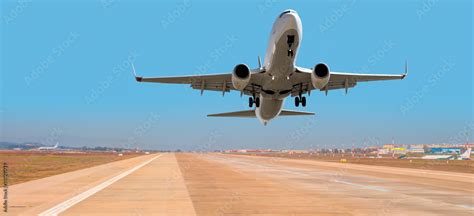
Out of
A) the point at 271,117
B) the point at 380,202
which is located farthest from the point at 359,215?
the point at 271,117

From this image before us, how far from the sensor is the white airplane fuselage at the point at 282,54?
24839 millimetres

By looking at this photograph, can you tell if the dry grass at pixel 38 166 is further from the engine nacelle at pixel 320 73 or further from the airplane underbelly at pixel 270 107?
the engine nacelle at pixel 320 73

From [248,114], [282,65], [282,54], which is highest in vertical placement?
[282,54]

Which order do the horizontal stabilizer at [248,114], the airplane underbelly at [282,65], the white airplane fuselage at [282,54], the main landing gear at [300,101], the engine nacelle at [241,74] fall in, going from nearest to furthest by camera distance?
the white airplane fuselage at [282,54] → the airplane underbelly at [282,65] → the engine nacelle at [241,74] → the main landing gear at [300,101] → the horizontal stabilizer at [248,114]

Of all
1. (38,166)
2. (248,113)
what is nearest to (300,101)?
(248,113)

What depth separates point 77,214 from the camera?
15.1 m

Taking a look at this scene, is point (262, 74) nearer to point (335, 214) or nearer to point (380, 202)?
point (380, 202)

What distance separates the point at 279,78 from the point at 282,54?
2.73 meters

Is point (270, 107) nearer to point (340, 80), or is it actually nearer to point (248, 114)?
point (340, 80)

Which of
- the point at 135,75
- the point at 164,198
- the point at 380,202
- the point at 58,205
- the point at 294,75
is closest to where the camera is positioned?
the point at 58,205

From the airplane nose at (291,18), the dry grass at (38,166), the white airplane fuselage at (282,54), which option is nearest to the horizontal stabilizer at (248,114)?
the white airplane fuselage at (282,54)

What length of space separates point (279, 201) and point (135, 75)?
49.2 feet

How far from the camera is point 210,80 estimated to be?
3212 centimetres

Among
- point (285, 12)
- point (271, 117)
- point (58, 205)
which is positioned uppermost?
point (285, 12)
